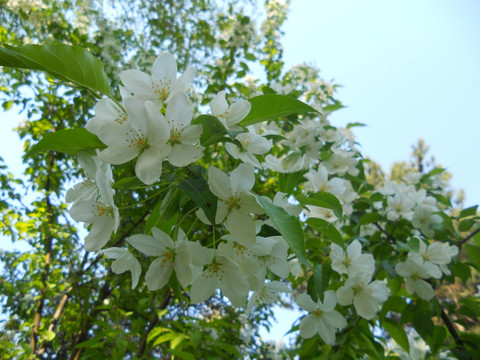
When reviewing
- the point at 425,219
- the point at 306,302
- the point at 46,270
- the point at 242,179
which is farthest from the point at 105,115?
the point at 46,270

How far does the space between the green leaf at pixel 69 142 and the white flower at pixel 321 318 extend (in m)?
0.84

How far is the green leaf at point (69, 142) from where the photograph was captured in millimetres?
676

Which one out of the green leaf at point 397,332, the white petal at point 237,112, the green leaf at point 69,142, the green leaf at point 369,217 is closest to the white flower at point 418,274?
the green leaf at point 397,332

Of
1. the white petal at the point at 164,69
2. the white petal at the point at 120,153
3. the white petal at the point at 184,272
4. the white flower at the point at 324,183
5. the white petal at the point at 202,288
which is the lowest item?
the white petal at the point at 202,288

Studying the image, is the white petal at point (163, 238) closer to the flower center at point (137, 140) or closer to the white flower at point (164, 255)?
the white flower at point (164, 255)

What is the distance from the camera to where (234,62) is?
2.94m

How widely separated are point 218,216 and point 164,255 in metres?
0.16

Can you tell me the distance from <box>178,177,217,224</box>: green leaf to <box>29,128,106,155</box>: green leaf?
0.67 ft

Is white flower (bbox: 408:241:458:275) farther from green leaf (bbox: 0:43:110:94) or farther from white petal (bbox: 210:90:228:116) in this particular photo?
green leaf (bbox: 0:43:110:94)

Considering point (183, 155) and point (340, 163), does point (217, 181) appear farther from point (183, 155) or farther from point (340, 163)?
point (340, 163)

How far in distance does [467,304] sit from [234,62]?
2328 mm

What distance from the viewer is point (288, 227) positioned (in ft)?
2.22

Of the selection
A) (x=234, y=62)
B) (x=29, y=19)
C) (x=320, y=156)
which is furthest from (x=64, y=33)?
(x=320, y=156)

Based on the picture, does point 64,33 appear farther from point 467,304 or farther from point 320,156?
point 467,304
